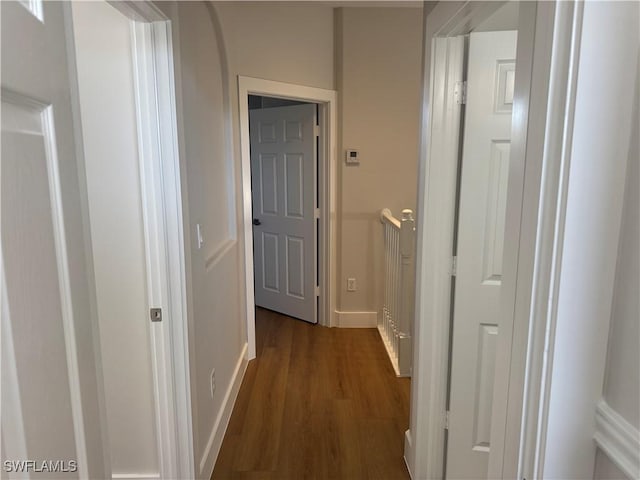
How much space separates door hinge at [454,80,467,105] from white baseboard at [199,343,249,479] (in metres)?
1.90

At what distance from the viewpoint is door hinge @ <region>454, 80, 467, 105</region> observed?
5.60 ft

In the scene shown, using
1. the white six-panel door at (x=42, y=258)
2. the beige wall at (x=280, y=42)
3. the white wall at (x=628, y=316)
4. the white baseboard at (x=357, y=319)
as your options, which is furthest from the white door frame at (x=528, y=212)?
the white baseboard at (x=357, y=319)

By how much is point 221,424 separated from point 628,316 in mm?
2159

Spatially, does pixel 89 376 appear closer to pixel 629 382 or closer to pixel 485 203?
pixel 629 382

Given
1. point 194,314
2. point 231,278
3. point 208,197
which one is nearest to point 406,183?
point 231,278

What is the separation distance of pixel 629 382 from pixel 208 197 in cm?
194

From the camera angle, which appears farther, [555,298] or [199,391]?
[199,391]

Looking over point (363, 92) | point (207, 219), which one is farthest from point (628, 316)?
point (363, 92)

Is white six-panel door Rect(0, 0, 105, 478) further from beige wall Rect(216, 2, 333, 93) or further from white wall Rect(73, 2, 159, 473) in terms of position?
beige wall Rect(216, 2, 333, 93)

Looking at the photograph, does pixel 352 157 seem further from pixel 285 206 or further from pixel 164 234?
pixel 164 234

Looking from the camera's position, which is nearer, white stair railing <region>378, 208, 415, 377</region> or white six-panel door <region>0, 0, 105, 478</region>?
white six-panel door <region>0, 0, 105, 478</region>

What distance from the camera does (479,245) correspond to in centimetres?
178

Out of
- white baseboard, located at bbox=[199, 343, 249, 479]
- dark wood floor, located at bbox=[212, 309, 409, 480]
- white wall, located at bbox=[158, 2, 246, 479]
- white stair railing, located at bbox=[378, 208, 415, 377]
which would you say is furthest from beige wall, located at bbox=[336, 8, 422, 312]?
white baseboard, located at bbox=[199, 343, 249, 479]

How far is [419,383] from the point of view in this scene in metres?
1.94
